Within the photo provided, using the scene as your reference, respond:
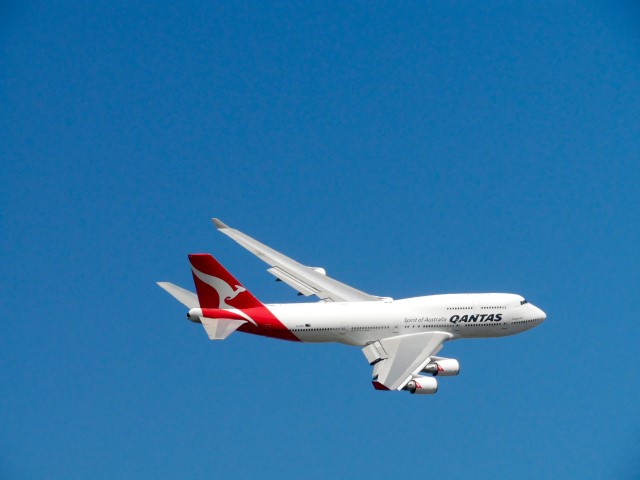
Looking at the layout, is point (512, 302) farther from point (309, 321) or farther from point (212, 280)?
point (212, 280)

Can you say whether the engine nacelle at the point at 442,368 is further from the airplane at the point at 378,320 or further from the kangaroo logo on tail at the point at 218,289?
the kangaroo logo on tail at the point at 218,289

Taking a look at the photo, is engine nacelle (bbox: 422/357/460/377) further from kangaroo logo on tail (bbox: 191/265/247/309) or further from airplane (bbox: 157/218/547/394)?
kangaroo logo on tail (bbox: 191/265/247/309)

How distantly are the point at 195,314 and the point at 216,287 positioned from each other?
323 centimetres

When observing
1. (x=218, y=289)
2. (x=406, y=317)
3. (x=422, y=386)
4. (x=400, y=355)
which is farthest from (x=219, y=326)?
(x=422, y=386)

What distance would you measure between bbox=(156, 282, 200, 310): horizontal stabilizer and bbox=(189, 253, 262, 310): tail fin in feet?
5.49

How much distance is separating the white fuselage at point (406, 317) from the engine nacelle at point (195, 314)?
6633 millimetres

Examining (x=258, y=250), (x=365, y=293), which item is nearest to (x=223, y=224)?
(x=258, y=250)

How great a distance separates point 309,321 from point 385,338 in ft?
24.3

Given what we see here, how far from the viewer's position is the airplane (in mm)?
94250

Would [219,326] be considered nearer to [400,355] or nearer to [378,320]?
[378,320]

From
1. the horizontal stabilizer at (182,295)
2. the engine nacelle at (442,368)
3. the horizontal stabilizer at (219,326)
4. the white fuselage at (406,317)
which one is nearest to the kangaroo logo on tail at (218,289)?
the horizontal stabilizer at (219,326)

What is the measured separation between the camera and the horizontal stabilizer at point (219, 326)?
92.9m

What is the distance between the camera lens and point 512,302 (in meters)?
101

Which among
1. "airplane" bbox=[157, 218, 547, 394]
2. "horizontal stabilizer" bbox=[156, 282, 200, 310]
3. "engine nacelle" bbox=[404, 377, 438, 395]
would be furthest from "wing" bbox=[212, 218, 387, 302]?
"horizontal stabilizer" bbox=[156, 282, 200, 310]
